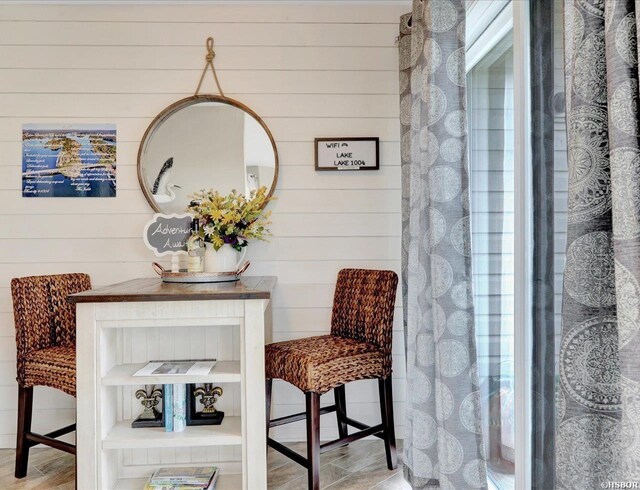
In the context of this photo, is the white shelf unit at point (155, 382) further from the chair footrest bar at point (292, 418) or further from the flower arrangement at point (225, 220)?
the flower arrangement at point (225, 220)

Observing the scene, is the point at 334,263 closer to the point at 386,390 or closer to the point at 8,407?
the point at 386,390

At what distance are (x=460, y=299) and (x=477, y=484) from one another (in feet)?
2.05

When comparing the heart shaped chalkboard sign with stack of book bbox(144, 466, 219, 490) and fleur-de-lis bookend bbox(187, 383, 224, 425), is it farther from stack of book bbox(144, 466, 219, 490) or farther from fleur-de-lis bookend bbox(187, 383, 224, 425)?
stack of book bbox(144, 466, 219, 490)

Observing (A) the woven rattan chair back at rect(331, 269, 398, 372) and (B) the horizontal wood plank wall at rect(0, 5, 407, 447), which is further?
(B) the horizontal wood plank wall at rect(0, 5, 407, 447)

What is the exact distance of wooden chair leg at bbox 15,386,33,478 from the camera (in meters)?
2.29

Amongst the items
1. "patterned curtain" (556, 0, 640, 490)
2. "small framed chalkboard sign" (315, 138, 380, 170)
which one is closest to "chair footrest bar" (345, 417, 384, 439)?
"small framed chalkboard sign" (315, 138, 380, 170)

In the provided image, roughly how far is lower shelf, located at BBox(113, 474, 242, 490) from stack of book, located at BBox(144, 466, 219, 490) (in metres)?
0.04

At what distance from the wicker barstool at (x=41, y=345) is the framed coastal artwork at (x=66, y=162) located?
20.8 inches

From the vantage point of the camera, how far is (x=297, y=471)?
237 cm

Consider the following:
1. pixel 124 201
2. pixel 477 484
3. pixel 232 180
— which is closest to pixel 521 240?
pixel 477 484

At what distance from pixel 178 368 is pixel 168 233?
890 millimetres

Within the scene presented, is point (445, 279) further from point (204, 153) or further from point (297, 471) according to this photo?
point (204, 153)

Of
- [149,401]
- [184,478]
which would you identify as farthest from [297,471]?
[149,401]

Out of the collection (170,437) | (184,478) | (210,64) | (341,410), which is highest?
(210,64)
